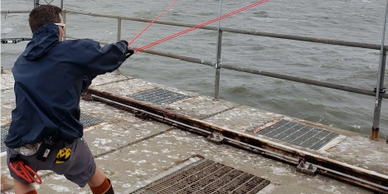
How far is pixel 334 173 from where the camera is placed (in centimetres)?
417

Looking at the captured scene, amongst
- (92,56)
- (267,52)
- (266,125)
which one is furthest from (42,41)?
(267,52)

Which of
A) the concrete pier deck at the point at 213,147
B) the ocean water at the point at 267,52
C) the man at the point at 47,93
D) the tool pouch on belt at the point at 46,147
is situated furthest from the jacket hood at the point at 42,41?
the ocean water at the point at 267,52

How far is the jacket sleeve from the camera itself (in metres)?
2.81

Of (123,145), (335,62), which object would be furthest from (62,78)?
(335,62)

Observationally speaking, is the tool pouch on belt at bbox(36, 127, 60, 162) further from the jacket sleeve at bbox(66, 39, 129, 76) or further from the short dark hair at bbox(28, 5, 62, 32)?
the short dark hair at bbox(28, 5, 62, 32)

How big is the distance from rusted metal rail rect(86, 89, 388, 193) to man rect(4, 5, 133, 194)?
82.8 inches

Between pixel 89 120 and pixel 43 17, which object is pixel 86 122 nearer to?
pixel 89 120

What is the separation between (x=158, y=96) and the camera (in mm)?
6309

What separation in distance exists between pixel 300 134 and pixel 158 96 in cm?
197

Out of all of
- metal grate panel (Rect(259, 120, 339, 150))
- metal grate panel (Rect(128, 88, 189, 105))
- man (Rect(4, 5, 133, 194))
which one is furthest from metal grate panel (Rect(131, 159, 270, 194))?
metal grate panel (Rect(128, 88, 189, 105))

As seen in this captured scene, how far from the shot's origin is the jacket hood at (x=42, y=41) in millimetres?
2771

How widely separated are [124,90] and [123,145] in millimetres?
1890

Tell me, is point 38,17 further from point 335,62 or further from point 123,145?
point 335,62

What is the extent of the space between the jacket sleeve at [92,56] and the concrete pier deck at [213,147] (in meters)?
1.24
